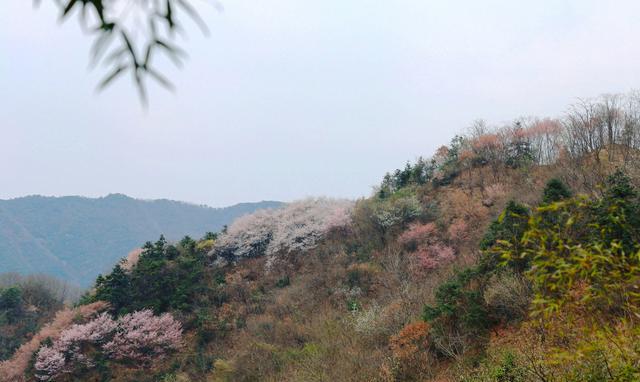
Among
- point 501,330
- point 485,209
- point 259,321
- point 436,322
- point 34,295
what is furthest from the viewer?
point 34,295

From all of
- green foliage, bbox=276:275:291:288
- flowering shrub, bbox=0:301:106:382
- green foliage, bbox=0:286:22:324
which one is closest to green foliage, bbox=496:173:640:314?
green foliage, bbox=276:275:291:288

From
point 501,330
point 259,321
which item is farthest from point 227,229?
point 501,330

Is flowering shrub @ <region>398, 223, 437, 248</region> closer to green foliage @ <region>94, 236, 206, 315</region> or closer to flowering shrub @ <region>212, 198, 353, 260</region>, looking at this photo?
flowering shrub @ <region>212, 198, 353, 260</region>

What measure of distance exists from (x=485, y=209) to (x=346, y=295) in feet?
22.5

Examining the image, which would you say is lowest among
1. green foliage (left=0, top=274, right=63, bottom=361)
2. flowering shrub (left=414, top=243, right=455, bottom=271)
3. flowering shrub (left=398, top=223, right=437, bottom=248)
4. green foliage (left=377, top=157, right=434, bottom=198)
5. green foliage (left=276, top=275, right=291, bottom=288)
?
green foliage (left=0, top=274, right=63, bottom=361)

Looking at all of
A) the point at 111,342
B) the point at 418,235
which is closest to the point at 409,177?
the point at 418,235

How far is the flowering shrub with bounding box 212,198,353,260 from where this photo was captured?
2433 centimetres

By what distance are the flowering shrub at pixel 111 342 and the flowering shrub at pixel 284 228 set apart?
260 inches

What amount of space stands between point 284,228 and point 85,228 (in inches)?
3719

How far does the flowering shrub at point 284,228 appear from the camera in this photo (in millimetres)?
24328

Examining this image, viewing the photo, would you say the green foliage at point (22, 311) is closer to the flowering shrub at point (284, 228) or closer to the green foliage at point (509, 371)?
the flowering shrub at point (284, 228)

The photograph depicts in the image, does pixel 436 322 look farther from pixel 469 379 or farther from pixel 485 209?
pixel 485 209

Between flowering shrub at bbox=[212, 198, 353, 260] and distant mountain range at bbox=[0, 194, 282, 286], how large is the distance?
2755 inches

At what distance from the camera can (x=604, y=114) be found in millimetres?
18219
